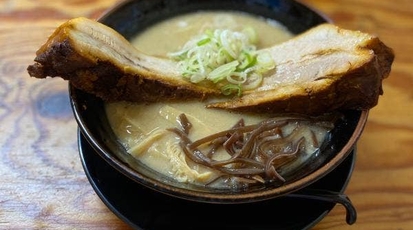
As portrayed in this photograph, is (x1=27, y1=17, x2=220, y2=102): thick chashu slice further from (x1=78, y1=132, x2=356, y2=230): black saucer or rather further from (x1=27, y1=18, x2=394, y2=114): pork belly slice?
(x1=78, y1=132, x2=356, y2=230): black saucer

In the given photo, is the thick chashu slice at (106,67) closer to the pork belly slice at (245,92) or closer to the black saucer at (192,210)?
the pork belly slice at (245,92)

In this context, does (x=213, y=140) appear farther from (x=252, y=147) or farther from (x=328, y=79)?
(x=328, y=79)

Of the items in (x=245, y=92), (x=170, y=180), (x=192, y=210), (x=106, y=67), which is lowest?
(x=192, y=210)

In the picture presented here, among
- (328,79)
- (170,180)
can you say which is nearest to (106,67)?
(170,180)

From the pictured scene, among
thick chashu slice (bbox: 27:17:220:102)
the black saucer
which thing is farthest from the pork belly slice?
the black saucer

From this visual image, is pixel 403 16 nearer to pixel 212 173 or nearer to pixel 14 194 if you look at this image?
pixel 212 173
